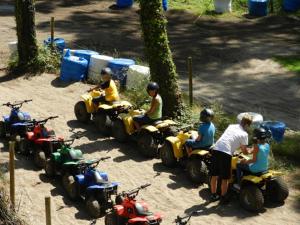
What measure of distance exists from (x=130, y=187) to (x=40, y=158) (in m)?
1.96

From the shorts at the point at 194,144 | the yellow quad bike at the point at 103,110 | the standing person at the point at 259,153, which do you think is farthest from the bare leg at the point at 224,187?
the yellow quad bike at the point at 103,110

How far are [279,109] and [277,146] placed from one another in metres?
3.59

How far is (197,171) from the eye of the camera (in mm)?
11883

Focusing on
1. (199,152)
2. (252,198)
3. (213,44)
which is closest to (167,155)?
(199,152)

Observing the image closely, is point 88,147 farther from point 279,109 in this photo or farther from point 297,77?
point 297,77

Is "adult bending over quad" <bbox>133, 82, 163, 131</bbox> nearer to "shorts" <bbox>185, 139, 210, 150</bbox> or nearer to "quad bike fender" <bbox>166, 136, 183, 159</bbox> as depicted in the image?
"quad bike fender" <bbox>166, 136, 183, 159</bbox>

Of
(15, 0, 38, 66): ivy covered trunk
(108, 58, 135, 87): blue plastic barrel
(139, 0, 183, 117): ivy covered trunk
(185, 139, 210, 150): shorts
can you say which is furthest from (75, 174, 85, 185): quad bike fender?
(15, 0, 38, 66): ivy covered trunk

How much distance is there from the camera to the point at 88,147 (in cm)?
1381

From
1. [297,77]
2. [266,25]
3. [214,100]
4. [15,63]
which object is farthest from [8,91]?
[266,25]

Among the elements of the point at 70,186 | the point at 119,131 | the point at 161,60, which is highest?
the point at 161,60

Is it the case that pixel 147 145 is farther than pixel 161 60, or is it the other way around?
pixel 161 60

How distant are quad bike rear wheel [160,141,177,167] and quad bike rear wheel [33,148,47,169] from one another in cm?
243

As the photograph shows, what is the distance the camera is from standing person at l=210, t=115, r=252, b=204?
1116 cm

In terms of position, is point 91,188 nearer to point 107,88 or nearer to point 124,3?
point 107,88
